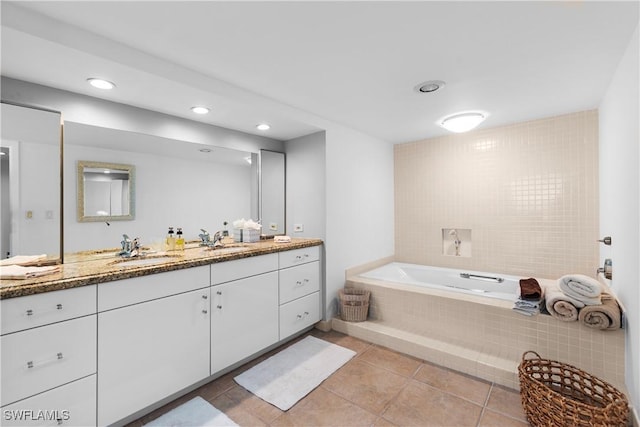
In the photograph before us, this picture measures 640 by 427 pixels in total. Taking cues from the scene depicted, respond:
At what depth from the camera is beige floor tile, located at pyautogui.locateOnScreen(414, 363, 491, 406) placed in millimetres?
2012

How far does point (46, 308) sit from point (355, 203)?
→ 2.72 meters

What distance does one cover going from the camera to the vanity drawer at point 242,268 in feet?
6.88

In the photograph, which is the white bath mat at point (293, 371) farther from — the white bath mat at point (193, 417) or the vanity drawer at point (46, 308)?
the vanity drawer at point (46, 308)

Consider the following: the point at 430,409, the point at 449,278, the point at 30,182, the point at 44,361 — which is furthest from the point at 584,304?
the point at 30,182

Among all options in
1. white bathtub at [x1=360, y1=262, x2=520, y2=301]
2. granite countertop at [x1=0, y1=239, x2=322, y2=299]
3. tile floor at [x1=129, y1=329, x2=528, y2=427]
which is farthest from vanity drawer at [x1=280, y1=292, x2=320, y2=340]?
white bathtub at [x1=360, y1=262, x2=520, y2=301]

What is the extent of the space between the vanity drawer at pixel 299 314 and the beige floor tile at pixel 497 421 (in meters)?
1.57

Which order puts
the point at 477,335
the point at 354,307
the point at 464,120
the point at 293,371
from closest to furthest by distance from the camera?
the point at 293,371, the point at 477,335, the point at 464,120, the point at 354,307

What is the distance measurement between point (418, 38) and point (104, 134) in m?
2.20

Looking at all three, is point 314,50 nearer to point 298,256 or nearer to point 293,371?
point 298,256

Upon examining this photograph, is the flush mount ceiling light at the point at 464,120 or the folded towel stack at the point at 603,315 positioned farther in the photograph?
the flush mount ceiling light at the point at 464,120

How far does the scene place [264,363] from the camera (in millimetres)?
2404

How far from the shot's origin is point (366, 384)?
7.02ft

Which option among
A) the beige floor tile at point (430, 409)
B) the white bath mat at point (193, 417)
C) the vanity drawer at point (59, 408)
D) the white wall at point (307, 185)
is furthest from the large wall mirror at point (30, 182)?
the beige floor tile at point (430, 409)

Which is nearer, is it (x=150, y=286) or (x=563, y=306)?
(x=150, y=286)
